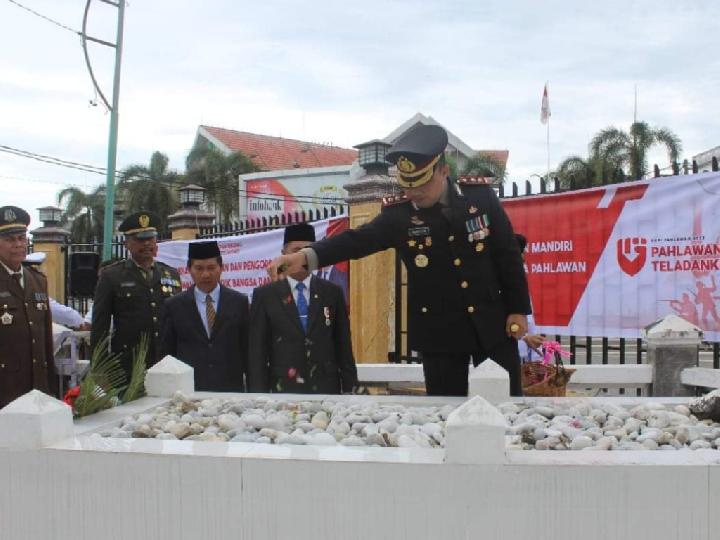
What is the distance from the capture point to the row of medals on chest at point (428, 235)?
3150mm

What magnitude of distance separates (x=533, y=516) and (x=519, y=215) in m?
4.22

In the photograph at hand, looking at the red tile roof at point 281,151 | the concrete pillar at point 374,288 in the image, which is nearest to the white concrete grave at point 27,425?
the concrete pillar at point 374,288

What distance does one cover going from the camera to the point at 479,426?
74.9 inches

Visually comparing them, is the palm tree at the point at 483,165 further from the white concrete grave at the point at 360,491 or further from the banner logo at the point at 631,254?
the white concrete grave at the point at 360,491

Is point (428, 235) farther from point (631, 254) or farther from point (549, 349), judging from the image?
point (631, 254)

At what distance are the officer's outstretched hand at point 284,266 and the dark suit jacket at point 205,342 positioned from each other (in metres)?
1.29

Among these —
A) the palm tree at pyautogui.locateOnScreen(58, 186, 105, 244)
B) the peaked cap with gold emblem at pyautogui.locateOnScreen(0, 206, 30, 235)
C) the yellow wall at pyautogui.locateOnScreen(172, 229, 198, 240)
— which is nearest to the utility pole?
the yellow wall at pyautogui.locateOnScreen(172, 229, 198, 240)

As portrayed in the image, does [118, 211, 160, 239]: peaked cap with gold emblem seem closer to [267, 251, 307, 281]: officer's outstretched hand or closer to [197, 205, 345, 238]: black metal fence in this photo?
[267, 251, 307, 281]: officer's outstretched hand

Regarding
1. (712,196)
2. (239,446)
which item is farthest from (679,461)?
(712,196)

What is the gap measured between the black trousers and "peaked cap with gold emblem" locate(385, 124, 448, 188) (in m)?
0.80

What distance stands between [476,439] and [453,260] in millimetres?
1368

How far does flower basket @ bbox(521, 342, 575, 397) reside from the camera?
3.97m

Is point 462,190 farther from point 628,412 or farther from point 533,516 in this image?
point 533,516

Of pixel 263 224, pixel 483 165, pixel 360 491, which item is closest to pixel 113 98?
pixel 263 224
